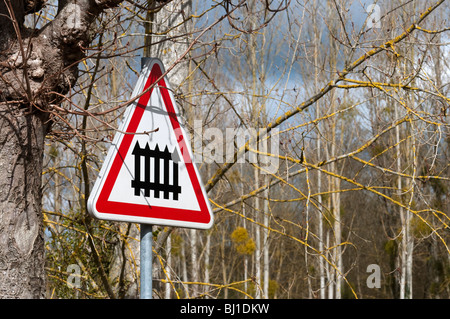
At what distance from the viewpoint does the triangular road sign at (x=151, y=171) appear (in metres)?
2.12

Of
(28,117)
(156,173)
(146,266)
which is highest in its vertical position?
(28,117)

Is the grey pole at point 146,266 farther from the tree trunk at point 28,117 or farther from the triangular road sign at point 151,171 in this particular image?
the tree trunk at point 28,117

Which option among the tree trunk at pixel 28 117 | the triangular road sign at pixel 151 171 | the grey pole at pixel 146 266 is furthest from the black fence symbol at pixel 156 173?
the tree trunk at pixel 28 117

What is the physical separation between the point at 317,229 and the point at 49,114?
17669mm

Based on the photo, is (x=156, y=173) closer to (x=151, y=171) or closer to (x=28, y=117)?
(x=151, y=171)

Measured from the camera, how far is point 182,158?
7.64 feet

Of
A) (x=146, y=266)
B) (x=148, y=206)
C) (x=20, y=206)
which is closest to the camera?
(x=146, y=266)

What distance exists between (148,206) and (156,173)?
0.14 m

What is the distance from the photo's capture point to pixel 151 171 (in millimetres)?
2217

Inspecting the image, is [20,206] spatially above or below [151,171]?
below

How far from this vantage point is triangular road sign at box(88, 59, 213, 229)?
2.12 metres

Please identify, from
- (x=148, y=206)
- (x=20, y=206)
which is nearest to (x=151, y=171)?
(x=148, y=206)

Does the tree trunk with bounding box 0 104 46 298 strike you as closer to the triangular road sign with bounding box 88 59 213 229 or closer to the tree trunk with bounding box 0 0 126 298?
the tree trunk with bounding box 0 0 126 298
